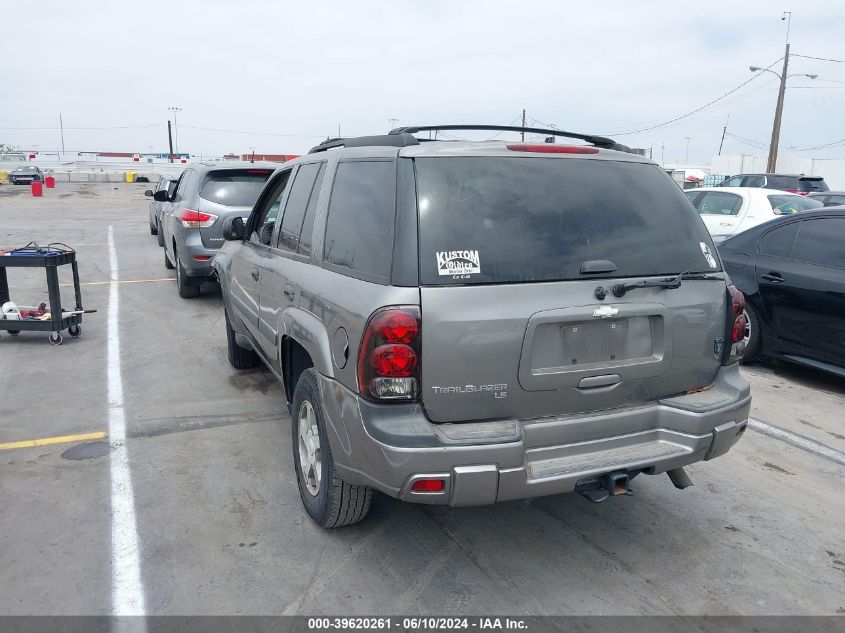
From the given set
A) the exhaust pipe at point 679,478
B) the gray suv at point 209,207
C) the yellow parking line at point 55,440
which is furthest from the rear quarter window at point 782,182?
the yellow parking line at point 55,440

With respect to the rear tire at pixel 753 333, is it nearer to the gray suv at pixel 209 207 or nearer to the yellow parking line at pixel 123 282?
the gray suv at pixel 209 207

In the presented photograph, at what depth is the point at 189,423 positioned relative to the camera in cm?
503

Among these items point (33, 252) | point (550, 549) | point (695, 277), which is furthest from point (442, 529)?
point (33, 252)

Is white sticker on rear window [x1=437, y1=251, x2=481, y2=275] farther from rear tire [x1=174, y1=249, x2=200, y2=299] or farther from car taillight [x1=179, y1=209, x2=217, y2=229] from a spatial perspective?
rear tire [x1=174, y1=249, x2=200, y2=299]

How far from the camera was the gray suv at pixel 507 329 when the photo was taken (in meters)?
2.76

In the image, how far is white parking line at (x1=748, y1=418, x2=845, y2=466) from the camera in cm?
460

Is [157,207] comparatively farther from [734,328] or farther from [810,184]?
[810,184]

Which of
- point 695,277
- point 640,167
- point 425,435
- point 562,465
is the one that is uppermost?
point 640,167

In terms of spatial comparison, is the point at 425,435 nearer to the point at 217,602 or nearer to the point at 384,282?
the point at 384,282

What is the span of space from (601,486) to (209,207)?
7100mm

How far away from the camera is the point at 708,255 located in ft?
11.1

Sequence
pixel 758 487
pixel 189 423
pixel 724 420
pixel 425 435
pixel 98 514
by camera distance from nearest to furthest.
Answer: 1. pixel 425 435
2. pixel 724 420
3. pixel 98 514
4. pixel 758 487
5. pixel 189 423

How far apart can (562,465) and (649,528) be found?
3.46 feet

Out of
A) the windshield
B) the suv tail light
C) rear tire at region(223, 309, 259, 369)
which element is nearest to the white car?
the windshield
